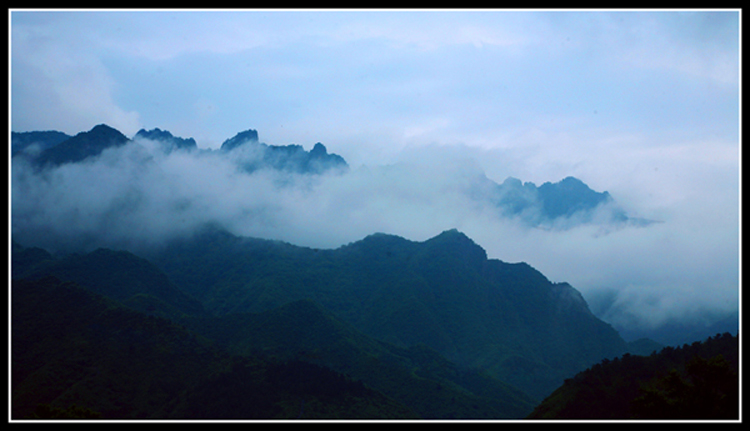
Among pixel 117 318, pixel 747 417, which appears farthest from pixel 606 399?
pixel 117 318

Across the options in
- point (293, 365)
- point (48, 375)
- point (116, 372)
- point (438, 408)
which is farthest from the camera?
point (438, 408)

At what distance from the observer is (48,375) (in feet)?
335

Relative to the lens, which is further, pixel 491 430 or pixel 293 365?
pixel 293 365

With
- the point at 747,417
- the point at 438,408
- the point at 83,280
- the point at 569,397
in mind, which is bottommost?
the point at 438,408

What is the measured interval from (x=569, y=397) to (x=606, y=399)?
6.55 meters

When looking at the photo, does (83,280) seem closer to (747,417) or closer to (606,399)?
(606,399)

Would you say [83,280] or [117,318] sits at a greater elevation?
[83,280]

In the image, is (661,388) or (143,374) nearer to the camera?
(661,388)

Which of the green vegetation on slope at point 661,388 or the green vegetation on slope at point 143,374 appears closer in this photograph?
the green vegetation on slope at point 661,388

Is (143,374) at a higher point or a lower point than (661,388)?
lower

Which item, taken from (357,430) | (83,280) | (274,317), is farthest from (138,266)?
(357,430)

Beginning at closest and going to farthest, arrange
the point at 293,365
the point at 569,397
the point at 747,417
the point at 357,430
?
1. the point at 357,430
2. the point at 747,417
3. the point at 569,397
4. the point at 293,365

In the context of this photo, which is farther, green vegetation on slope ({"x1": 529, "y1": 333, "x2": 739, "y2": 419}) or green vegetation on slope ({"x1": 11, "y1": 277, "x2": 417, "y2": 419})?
green vegetation on slope ({"x1": 11, "y1": 277, "x2": 417, "y2": 419})

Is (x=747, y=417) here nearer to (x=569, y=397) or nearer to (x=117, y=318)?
(x=569, y=397)
